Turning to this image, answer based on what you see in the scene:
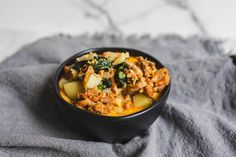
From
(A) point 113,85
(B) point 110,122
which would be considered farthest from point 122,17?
(B) point 110,122

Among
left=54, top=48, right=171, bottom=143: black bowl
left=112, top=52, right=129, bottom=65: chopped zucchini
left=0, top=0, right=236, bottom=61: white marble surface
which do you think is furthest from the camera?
left=0, top=0, right=236, bottom=61: white marble surface

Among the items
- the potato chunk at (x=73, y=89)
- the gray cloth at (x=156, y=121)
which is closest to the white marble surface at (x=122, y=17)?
the gray cloth at (x=156, y=121)

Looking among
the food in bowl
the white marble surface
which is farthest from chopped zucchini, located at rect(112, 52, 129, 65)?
the white marble surface

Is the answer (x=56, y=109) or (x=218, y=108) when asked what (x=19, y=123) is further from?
(x=218, y=108)

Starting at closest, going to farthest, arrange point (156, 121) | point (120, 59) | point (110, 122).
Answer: point (110, 122), point (120, 59), point (156, 121)

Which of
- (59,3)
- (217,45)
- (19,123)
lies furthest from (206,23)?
(19,123)

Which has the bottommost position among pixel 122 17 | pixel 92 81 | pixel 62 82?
pixel 122 17

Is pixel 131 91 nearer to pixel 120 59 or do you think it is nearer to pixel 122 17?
pixel 120 59

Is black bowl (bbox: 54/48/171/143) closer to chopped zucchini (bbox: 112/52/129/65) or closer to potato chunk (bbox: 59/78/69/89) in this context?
potato chunk (bbox: 59/78/69/89)
